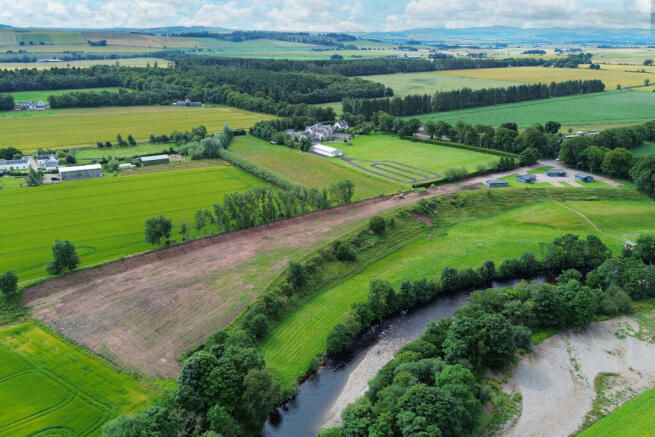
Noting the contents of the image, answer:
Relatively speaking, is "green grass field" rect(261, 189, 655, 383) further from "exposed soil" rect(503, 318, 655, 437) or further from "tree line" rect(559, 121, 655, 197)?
"exposed soil" rect(503, 318, 655, 437)

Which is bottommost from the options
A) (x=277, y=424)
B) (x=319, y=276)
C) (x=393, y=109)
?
(x=277, y=424)

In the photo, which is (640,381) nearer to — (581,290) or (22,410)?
(581,290)

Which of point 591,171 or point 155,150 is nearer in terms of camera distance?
point 591,171

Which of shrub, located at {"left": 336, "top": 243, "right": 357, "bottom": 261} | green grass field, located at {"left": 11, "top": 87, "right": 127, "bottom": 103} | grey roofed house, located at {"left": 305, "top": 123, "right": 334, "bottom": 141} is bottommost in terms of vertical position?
shrub, located at {"left": 336, "top": 243, "right": 357, "bottom": 261}

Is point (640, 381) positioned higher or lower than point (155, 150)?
lower

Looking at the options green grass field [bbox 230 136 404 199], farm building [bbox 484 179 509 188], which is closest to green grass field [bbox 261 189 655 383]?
farm building [bbox 484 179 509 188]

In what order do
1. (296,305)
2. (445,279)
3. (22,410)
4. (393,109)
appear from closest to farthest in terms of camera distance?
1. (22,410)
2. (296,305)
3. (445,279)
4. (393,109)

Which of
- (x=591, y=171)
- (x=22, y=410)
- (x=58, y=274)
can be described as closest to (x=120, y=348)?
(x=22, y=410)

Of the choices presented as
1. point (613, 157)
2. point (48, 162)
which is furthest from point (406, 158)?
point (48, 162)

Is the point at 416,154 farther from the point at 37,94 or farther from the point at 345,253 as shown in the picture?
the point at 37,94
